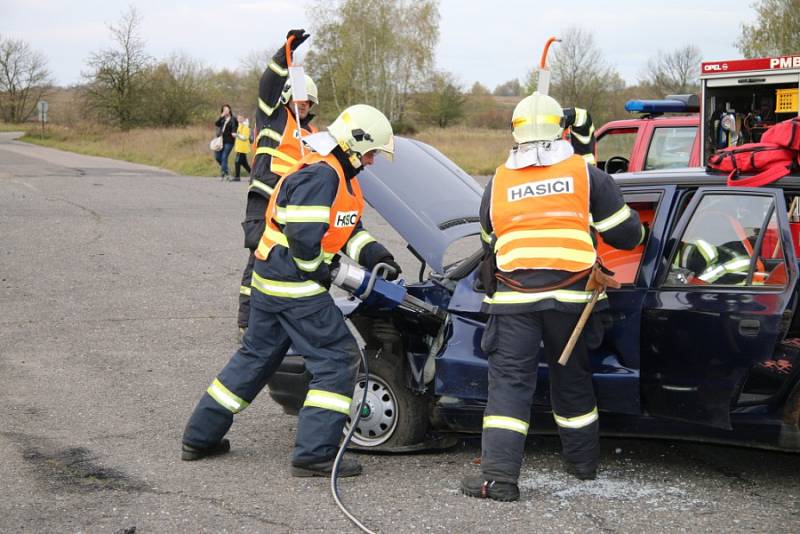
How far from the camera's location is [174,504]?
4.36 m

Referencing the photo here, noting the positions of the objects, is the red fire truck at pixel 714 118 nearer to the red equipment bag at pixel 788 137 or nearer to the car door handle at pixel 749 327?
the red equipment bag at pixel 788 137

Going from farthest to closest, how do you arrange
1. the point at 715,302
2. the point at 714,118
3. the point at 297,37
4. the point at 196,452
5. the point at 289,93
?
the point at 714,118 → the point at 289,93 → the point at 297,37 → the point at 196,452 → the point at 715,302

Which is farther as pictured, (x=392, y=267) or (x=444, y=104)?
(x=444, y=104)

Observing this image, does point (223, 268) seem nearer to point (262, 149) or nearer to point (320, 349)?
point (262, 149)

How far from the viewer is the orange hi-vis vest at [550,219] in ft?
14.2

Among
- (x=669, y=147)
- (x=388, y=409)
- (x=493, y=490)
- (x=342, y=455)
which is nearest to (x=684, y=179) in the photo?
(x=493, y=490)

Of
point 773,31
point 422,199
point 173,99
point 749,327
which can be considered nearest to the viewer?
point 749,327

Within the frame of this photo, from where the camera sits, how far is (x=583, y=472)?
4.58 m

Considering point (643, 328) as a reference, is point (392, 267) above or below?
above

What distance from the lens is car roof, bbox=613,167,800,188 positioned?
4.37 meters

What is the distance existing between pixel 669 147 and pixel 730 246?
6.31 meters

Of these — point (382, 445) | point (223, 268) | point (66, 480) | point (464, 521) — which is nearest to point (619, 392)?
point (464, 521)

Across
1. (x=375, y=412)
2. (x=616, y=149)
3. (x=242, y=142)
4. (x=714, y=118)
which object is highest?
(x=714, y=118)

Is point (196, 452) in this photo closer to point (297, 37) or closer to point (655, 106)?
point (297, 37)
